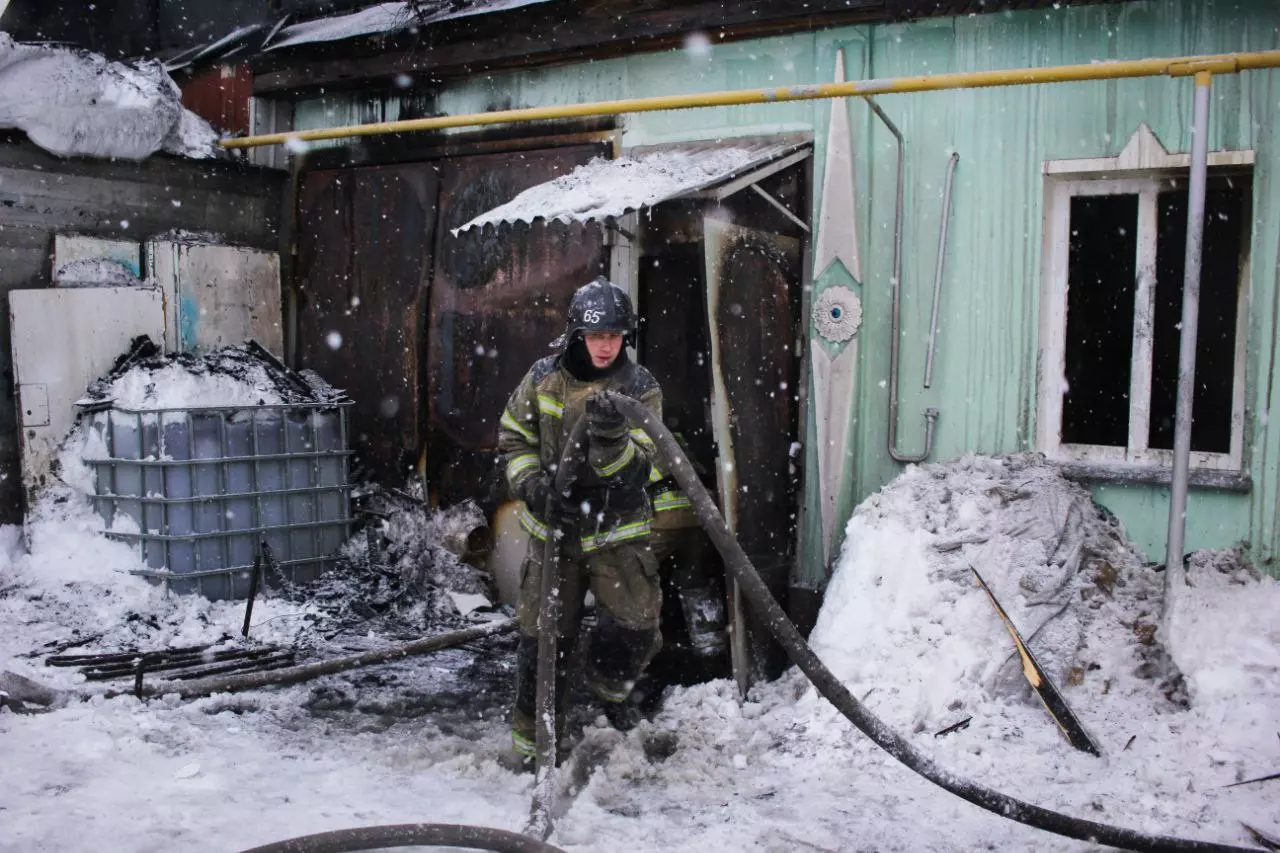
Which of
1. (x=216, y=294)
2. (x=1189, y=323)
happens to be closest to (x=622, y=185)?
(x=1189, y=323)

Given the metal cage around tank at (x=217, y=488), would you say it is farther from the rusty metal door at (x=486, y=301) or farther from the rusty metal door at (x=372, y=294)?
the rusty metal door at (x=486, y=301)

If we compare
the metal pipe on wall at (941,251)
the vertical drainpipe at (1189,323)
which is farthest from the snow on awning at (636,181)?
the vertical drainpipe at (1189,323)

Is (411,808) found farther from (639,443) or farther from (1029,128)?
(1029,128)

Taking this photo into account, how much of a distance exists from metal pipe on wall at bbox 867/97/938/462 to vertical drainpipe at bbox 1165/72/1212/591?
4.71 ft

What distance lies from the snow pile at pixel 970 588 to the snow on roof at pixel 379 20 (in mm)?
4390

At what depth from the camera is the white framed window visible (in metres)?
5.20

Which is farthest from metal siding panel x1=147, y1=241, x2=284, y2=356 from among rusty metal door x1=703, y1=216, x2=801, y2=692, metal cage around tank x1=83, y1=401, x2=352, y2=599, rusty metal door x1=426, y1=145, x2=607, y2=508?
rusty metal door x1=703, y1=216, x2=801, y2=692

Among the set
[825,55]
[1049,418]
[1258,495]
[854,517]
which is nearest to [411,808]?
[854,517]

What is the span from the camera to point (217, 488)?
6.68 metres

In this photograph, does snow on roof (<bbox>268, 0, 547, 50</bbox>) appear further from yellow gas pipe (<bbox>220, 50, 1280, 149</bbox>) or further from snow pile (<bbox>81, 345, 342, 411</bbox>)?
snow pile (<bbox>81, 345, 342, 411</bbox>)

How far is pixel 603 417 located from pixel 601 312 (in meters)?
0.57

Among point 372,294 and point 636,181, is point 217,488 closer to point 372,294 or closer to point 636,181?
point 372,294

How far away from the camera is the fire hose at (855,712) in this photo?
3328mm

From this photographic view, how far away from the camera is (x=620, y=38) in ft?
21.2
